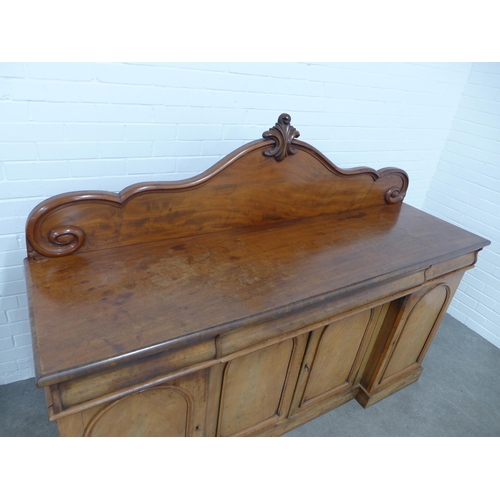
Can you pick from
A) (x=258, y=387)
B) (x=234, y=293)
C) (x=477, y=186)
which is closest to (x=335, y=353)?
(x=258, y=387)

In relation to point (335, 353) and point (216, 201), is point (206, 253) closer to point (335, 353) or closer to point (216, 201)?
→ point (216, 201)

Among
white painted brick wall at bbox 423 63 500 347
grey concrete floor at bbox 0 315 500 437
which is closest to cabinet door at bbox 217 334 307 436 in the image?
grey concrete floor at bbox 0 315 500 437

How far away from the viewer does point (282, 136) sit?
5.22 ft

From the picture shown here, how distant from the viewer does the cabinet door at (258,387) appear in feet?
4.61

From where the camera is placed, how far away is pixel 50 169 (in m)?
1.51

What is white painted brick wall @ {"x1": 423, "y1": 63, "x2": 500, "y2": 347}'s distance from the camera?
254 centimetres

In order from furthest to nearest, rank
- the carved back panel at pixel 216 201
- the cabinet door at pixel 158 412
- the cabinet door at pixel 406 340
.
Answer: the cabinet door at pixel 406 340 → the carved back panel at pixel 216 201 → the cabinet door at pixel 158 412

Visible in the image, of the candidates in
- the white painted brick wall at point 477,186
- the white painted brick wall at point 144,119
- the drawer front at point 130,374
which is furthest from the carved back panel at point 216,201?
the white painted brick wall at point 477,186

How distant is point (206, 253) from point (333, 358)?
2.72 feet

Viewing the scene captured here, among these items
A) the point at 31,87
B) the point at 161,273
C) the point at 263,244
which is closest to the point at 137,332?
the point at 161,273

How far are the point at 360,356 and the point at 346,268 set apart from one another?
67 cm

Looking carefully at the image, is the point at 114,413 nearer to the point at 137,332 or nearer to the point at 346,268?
the point at 137,332

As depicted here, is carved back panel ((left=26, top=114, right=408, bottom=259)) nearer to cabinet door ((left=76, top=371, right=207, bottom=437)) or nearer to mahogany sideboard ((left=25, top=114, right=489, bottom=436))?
mahogany sideboard ((left=25, top=114, right=489, bottom=436))

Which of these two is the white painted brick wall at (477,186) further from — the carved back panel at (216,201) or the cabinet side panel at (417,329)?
the carved back panel at (216,201)
